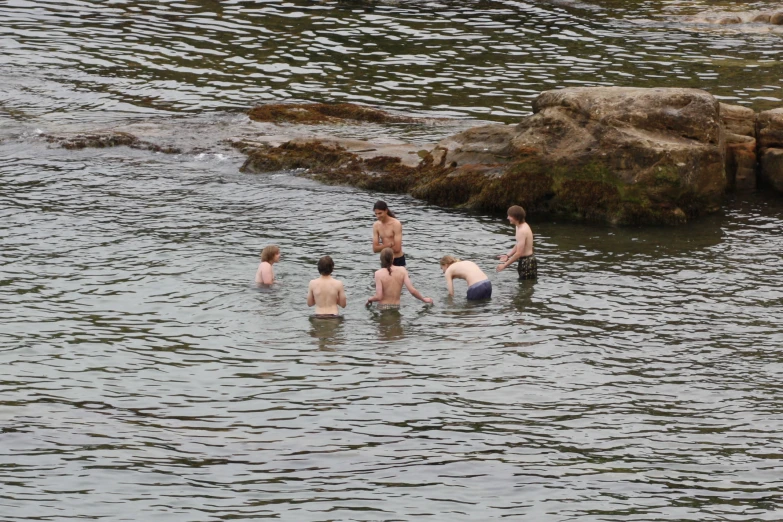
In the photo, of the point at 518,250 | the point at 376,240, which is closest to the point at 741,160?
the point at 518,250

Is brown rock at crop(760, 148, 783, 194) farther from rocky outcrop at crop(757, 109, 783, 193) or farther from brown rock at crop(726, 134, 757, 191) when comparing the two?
brown rock at crop(726, 134, 757, 191)

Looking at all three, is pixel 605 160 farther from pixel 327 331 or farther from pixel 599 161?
pixel 327 331

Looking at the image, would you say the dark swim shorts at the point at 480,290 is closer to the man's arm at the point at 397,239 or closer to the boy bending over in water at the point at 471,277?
the boy bending over in water at the point at 471,277

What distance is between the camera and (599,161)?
2331 centimetres

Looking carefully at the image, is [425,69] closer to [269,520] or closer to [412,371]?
[412,371]

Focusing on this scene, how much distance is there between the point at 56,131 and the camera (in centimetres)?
2920

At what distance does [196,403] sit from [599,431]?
5.42 metres

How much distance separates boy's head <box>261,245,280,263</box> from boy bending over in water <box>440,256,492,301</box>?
307cm

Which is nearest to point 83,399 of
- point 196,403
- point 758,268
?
point 196,403

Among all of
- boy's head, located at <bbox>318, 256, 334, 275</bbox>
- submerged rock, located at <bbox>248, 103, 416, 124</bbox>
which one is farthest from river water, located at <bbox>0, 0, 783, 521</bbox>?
boy's head, located at <bbox>318, 256, 334, 275</bbox>

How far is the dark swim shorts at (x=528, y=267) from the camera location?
64.6ft

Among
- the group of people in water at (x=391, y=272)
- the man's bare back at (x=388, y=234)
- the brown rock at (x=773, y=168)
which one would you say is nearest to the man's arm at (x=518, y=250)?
the group of people in water at (x=391, y=272)

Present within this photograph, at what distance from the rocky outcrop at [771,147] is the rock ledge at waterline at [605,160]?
0.03 metres

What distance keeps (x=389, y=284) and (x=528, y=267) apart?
2939 mm
